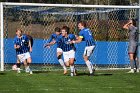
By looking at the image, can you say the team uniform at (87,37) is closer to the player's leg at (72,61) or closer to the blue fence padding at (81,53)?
the player's leg at (72,61)

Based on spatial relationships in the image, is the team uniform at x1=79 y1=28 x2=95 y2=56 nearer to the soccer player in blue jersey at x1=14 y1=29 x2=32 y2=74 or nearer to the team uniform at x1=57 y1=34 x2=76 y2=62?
the team uniform at x1=57 y1=34 x2=76 y2=62

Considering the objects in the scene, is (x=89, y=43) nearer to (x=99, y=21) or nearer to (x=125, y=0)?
(x=99, y=21)

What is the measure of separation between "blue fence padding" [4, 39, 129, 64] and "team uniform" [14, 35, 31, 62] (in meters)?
3.34

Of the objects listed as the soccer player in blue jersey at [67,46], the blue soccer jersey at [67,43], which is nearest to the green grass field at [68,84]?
the soccer player in blue jersey at [67,46]

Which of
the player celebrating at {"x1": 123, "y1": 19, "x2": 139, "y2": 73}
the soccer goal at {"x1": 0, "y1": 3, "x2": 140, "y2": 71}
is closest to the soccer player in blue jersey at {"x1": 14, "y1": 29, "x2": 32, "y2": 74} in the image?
the soccer goal at {"x1": 0, "y1": 3, "x2": 140, "y2": 71}

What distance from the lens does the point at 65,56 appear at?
19141 millimetres

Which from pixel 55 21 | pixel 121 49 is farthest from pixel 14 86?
pixel 55 21

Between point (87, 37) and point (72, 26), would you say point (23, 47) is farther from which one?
point (72, 26)

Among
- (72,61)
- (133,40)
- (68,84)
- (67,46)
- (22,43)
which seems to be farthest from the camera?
(133,40)

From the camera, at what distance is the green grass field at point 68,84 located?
14.0 m

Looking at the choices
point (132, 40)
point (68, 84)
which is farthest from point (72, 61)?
point (68, 84)

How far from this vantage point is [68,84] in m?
15.5

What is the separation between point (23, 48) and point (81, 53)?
4816 mm

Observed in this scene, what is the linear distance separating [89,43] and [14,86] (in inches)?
202
